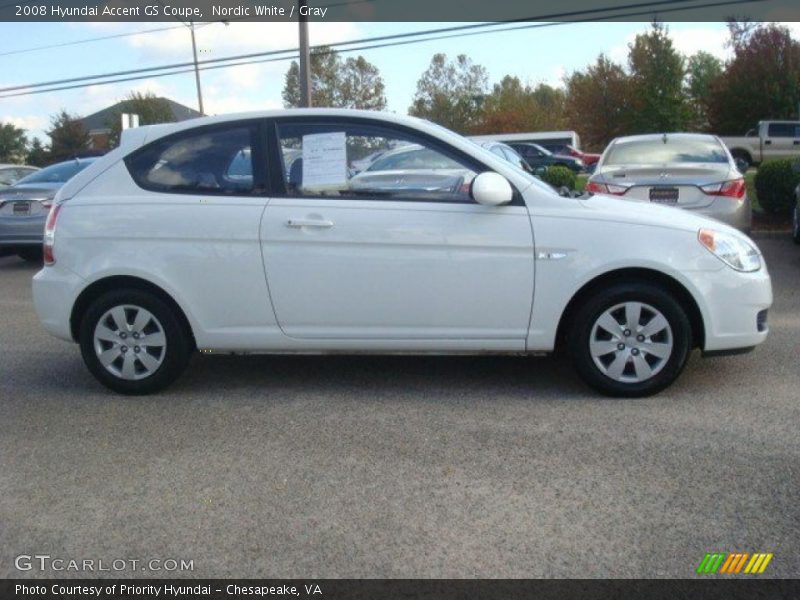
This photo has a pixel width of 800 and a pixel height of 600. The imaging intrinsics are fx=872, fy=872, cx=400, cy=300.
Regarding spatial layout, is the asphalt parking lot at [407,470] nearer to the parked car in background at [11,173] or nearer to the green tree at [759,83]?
the parked car in background at [11,173]

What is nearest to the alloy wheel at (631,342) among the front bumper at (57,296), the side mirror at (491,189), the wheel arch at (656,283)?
the wheel arch at (656,283)

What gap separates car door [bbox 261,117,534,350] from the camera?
5.19m

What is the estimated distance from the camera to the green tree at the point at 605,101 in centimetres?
4628

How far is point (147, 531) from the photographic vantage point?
367 cm

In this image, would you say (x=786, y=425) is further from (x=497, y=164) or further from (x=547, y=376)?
(x=497, y=164)

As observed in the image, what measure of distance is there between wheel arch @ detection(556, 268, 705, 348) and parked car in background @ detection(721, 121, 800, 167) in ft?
96.8

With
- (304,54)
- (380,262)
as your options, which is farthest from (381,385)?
(304,54)

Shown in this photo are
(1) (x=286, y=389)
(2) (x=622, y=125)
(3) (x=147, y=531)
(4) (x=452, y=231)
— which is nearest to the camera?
(3) (x=147, y=531)

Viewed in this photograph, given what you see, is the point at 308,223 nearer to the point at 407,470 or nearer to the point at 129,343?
the point at 129,343

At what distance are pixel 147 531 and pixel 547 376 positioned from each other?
301 cm

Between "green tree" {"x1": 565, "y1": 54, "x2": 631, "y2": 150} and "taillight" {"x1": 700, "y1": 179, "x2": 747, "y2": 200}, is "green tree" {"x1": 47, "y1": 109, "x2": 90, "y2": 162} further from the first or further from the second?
"taillight" {"x1": 700, "y1": 179, "x2": 747, "y2": 200}

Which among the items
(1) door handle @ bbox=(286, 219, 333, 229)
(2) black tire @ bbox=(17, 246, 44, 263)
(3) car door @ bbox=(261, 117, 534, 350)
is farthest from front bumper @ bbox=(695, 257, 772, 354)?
(2) black tire @ bbox=(17, 246, 44, 263)

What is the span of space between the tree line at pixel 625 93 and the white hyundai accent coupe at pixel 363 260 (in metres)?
27.4

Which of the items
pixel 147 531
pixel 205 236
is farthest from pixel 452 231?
pixel 147 531
